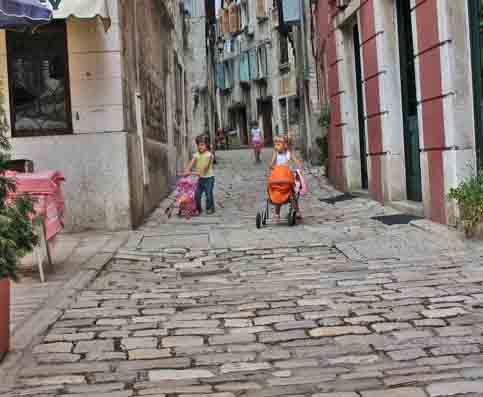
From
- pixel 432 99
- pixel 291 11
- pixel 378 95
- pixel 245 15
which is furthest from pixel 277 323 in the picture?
pixel 245 15

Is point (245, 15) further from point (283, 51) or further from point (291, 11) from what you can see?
point (291, 11)

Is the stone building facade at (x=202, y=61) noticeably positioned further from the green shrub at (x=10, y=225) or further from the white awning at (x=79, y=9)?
the green shrub at (x=10, y=225)

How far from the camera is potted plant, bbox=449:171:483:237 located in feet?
27.9

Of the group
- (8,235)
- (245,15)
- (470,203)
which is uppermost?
(245,15)

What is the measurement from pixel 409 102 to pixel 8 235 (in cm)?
856

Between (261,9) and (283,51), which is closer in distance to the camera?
(283,51)

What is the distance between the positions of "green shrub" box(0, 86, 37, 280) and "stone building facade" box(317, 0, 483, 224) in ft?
18.9

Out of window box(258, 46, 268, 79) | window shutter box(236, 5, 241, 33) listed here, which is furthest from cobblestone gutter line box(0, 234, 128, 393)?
window shutter box(236, 5, 241, 33)

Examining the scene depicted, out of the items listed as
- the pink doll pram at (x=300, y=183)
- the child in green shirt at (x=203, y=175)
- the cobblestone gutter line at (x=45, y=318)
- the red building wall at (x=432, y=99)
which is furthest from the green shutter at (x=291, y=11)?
the cobblestone gutter line at (x=45, y=318)

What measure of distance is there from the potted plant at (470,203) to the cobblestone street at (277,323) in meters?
0.20

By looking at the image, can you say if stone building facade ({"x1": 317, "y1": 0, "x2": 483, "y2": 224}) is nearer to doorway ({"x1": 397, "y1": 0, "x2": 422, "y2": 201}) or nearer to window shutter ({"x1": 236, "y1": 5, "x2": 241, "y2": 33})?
doorway ({"x1": 397, "y1": 0, "x2": 422, "y2": 201})

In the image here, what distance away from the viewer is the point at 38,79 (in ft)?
38.3

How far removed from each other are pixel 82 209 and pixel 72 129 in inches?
45.9

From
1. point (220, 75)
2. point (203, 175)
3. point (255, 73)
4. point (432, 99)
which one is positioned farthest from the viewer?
point (220, 75)
